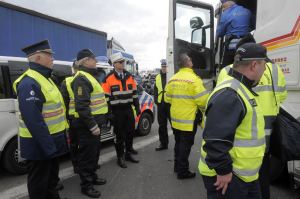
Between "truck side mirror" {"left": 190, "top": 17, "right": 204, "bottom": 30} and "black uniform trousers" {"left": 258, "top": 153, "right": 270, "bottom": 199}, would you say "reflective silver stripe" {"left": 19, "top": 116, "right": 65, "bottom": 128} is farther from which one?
"truck side mirror" {"left": 190, "top": 17, "right": 204, "bottom": 30}

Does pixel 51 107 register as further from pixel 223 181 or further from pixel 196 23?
pixel 196 23

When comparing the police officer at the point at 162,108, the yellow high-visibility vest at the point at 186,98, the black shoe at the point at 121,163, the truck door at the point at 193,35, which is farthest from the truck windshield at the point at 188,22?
the black shoe at the point at 121,163

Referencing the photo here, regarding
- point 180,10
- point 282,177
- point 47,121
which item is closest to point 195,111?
point 282,177

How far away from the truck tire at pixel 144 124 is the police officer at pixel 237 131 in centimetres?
512

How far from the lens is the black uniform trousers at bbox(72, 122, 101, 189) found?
3.86 m

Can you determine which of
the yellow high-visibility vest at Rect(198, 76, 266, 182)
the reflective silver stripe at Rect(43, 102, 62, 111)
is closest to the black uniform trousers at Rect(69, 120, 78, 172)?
the reflective silver stripe at Rect(43, 102, 62, 111)

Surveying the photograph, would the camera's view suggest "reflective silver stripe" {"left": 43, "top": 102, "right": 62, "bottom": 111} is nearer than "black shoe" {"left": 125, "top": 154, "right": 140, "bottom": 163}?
Yes

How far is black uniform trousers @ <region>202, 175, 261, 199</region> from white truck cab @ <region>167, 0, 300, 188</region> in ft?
3.61

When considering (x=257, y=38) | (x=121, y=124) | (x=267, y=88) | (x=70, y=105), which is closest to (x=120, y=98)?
(x=121, y=124)

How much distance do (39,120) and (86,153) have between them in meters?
1.20

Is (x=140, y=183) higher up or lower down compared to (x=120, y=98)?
lower down

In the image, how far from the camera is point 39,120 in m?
2.83

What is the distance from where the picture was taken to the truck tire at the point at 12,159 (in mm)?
4488

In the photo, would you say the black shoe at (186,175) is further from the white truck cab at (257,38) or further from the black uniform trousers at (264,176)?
the black uniform trousers at (264,176)
